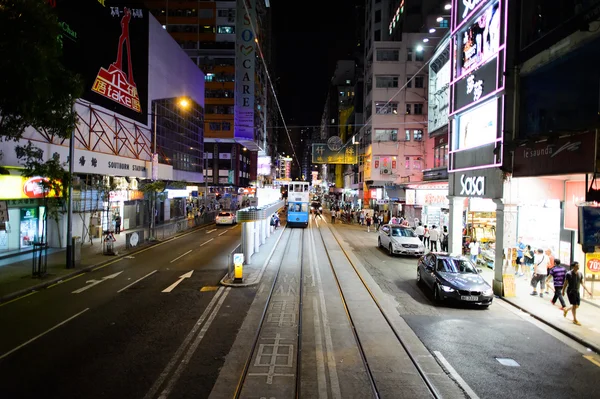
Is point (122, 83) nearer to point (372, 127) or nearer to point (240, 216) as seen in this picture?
point (240, 216)

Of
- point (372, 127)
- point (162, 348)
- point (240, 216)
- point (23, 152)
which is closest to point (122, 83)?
point (23, 152)

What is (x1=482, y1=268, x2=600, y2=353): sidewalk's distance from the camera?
32.3 feet

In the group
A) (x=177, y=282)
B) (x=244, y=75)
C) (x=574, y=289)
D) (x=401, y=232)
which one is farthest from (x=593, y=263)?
(x=244, y=75)

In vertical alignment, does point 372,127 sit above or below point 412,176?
above

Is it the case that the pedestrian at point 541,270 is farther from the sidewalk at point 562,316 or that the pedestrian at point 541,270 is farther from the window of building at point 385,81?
the window of building at point 385,81

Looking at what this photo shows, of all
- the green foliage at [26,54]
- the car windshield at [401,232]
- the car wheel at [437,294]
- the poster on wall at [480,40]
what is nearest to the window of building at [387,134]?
the car windshield at [401,232]

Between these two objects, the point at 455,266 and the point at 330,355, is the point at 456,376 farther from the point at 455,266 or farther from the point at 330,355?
the point at 455,266

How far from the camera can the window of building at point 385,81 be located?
49.3m

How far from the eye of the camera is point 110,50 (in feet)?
86.8

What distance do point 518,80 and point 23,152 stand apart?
1885 cm

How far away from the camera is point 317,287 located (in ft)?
47.9

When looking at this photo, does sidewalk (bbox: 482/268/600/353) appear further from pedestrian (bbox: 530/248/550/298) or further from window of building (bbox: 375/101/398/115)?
window of building (bbox: 375/101/398/115)

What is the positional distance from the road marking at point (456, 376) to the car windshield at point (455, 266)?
537 centimetres

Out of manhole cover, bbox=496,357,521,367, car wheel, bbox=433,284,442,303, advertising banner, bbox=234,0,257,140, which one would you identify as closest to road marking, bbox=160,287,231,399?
manhole cover, bbox=496,357,521,367
